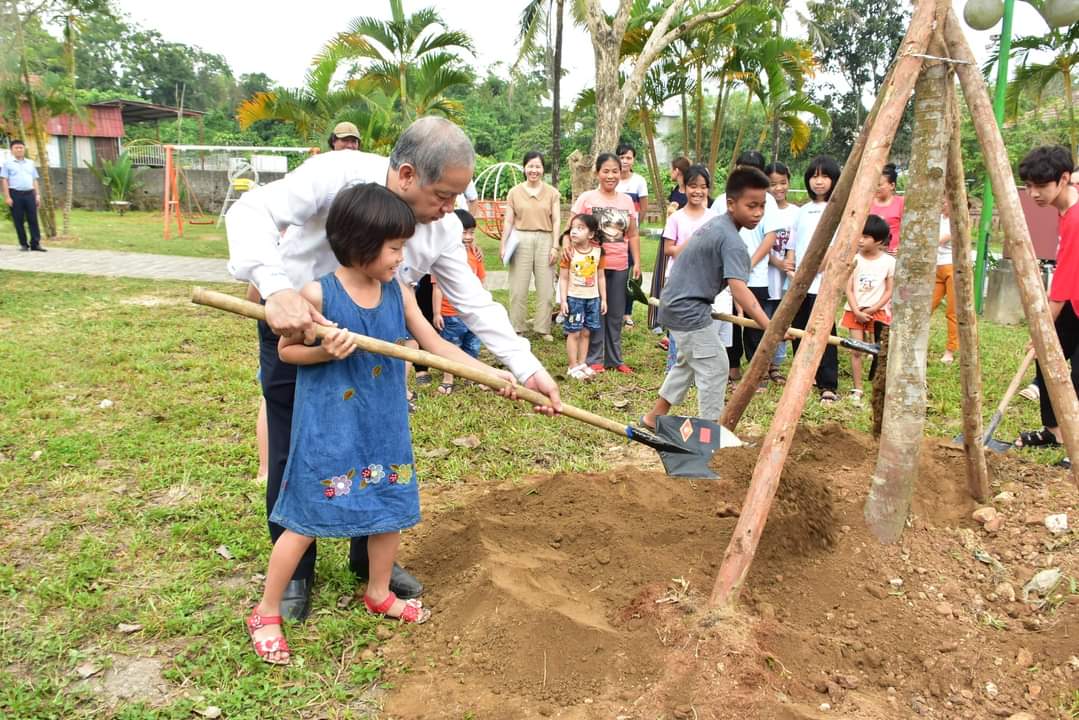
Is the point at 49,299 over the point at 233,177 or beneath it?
beneath

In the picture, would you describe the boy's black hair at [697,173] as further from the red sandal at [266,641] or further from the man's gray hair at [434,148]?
the red sandal at [266,641]

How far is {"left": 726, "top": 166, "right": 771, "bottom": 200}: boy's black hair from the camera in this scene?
174 inches

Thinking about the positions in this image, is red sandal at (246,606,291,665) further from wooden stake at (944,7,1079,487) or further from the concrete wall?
the concrete wall

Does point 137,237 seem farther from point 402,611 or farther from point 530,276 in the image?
point 402,611

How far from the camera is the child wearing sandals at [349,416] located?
101 inches

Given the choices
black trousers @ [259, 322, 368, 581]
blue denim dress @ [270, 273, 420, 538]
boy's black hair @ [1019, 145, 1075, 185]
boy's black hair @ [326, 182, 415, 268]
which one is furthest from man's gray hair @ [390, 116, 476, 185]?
boy's black hair @ [1019, 145, 1075, 185]

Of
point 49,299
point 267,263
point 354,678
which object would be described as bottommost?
point 354,678

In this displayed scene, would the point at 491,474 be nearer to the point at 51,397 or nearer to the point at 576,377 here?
the point at 576,377

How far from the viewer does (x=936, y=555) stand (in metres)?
3.29

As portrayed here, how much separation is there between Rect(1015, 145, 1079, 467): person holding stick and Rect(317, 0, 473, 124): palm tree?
1067 cm

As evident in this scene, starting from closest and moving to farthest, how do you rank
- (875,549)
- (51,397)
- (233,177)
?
1. (875,549)
2. (51,397)
3. (233,177)

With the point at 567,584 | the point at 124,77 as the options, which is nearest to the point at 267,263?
the point at 567,584

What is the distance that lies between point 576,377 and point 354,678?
4.17 metres

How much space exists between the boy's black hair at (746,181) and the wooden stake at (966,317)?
1039 mm
